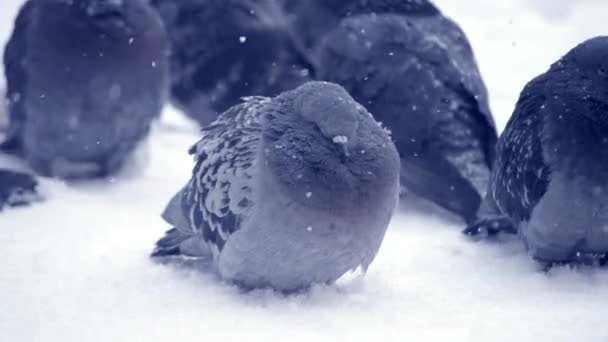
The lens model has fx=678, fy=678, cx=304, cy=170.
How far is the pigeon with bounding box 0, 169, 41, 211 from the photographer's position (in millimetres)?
3693

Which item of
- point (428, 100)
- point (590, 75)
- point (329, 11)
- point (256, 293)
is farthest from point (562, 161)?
point (329, 11)

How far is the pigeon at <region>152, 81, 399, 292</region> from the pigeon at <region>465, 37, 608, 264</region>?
2.17ft

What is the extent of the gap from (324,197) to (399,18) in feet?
6.56

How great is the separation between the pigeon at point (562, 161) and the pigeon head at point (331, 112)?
2.79 ft

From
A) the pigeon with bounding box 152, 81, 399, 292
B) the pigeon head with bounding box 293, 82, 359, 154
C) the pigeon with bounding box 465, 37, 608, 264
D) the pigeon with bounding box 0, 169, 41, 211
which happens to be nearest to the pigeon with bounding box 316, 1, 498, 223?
the pigeon with bounding box 465, 37, 608, 264

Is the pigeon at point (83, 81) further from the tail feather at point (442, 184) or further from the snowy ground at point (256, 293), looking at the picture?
the tail feather at point (442, 184)

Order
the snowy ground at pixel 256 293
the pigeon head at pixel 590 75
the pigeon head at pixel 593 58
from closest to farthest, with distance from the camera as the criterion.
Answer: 1. the snowy ground at pixel 256 293
2. the pigeon head at pixel 590 75
3. the pigeon head at pixel 593 58

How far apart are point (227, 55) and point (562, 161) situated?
8.81 ft

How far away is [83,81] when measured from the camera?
398 cm

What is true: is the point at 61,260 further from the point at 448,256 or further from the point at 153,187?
the point at 448,256

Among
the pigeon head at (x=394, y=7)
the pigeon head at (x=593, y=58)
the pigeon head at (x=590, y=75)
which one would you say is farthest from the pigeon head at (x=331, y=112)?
the pigeon head at (x=394, y=7)

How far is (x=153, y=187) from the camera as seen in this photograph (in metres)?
4.25

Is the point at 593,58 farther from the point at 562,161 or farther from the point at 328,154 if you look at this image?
the point at 328,154

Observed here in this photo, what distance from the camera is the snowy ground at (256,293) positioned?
2264 millimetres
